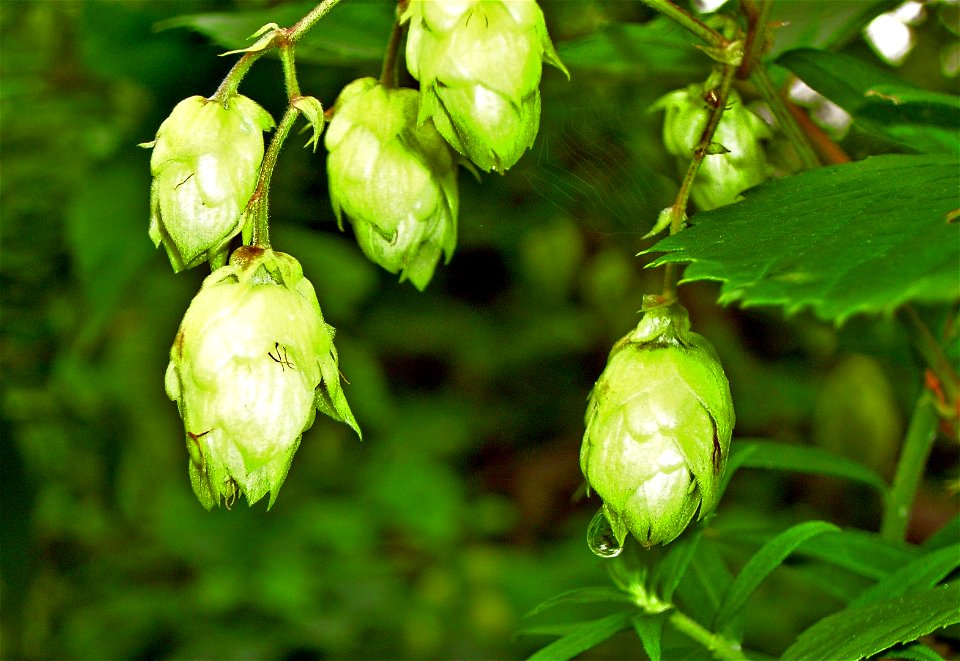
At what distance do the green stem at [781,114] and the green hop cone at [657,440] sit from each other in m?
0.26

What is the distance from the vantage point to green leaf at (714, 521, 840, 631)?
0.92 m

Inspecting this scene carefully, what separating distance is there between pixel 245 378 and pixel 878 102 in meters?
0.63

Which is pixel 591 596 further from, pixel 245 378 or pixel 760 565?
pixel 245 378

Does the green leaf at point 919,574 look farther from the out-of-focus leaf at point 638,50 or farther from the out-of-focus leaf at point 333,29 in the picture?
the out-of-focus leaf at point 333,29

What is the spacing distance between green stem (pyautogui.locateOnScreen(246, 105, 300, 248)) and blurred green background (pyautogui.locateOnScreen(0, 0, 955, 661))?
492 mm

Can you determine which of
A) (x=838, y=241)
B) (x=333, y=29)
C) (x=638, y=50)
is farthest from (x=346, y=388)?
(x=838, y=241)

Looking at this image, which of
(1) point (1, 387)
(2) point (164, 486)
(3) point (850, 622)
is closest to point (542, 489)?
(2) point (164, 486)

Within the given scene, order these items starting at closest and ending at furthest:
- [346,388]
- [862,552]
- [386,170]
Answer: [386,170]
[862,552]
[346,388]

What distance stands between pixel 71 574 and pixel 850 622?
210 cm

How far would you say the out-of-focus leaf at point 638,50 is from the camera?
1.20m

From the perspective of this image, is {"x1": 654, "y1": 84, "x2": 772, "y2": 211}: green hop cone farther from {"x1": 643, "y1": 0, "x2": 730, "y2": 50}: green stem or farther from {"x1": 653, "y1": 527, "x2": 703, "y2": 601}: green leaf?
{"x1": 653, "y1": 527, "x2": 703, "y2": 601}: green leaf

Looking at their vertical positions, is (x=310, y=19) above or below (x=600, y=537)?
above

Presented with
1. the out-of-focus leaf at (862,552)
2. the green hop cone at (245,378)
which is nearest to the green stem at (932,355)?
the out-of-focus leaf at (862,552)

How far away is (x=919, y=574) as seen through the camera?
90 cm
